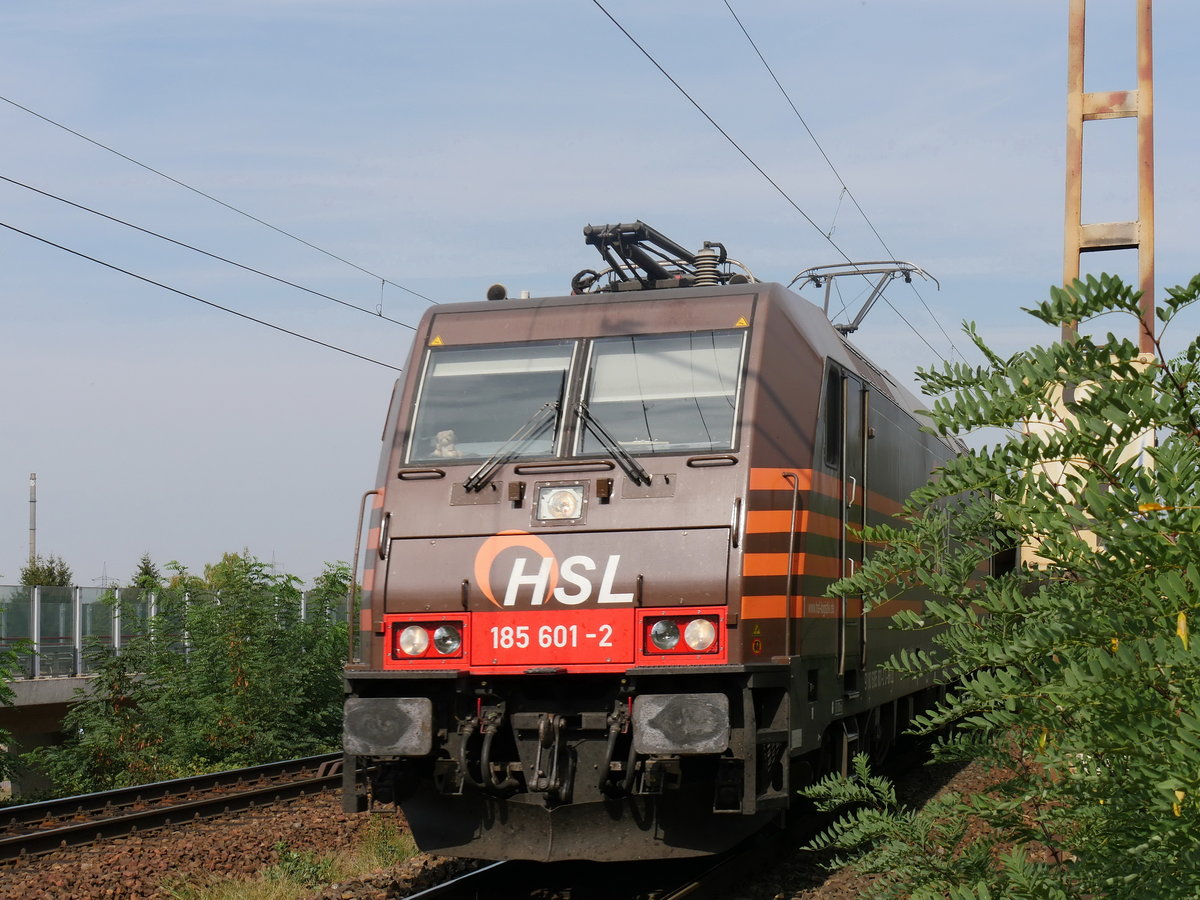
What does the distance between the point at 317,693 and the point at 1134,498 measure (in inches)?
565

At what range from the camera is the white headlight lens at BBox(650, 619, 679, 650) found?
23.5 ft

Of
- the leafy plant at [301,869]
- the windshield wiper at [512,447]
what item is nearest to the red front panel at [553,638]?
the windshield wiper at [512,447]

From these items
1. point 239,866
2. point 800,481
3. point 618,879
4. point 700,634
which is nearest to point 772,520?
point 800,481

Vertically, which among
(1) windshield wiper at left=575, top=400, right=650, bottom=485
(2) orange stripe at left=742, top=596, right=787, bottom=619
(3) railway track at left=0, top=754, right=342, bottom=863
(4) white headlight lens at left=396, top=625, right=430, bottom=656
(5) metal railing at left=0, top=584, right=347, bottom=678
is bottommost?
(3) railway track at left=0, top=754, right=342, bottom=863

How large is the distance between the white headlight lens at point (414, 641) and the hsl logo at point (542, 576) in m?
0.42

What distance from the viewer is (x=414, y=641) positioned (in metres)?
7.54

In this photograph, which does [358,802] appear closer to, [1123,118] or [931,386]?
[931,386]

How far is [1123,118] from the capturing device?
1099cm

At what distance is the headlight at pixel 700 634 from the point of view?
712 centimetres

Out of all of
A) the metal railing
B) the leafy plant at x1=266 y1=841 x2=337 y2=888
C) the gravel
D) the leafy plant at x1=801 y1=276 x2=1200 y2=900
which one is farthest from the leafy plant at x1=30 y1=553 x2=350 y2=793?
the leafy plant at x1=801 y1=276 x2=1200 y2=900

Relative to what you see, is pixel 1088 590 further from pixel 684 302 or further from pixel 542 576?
pixel 684 302

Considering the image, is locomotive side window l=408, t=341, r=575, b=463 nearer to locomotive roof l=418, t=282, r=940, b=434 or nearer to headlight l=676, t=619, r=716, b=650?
locomotive roof l=418, t=282, r=940, b=434

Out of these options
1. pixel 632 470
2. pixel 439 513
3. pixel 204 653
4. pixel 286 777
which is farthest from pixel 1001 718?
pixel 204 653

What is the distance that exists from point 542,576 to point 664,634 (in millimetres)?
738
